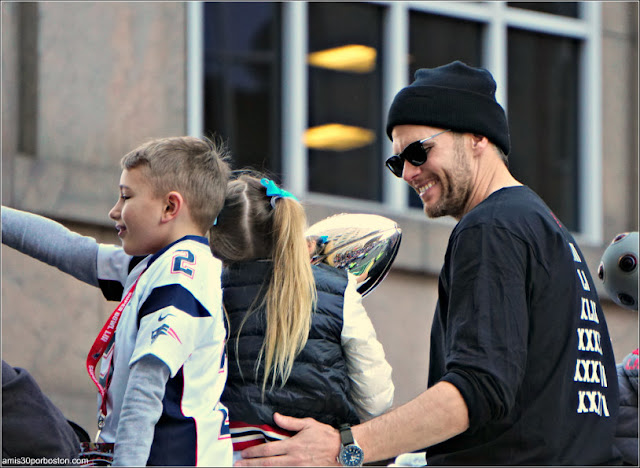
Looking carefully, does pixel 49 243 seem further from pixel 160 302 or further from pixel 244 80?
pixel 244 80

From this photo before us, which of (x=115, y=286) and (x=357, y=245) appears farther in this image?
(x=357, y=245)

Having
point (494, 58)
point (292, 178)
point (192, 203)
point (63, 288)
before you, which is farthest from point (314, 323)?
point (494, 58)

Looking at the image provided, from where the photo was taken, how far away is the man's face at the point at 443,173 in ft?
13.8

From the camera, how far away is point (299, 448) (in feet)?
12.7

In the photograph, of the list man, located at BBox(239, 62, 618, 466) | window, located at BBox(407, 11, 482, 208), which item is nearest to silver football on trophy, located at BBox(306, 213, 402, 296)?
man, located at BBox(239, 62, 618, 466)

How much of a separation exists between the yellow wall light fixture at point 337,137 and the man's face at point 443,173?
5331mm

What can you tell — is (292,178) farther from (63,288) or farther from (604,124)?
(604,124)

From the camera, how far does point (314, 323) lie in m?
4.13

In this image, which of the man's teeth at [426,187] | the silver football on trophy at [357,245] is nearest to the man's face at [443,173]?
the man's teeth at [426,187]

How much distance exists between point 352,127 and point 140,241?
6023mm

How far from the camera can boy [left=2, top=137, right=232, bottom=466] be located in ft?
11.8

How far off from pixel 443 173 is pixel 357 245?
21.4 inches

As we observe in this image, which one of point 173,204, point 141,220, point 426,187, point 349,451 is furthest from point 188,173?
point 349,451

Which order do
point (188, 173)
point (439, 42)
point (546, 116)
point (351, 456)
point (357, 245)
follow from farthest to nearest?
point (546, 116), point (439, 42), point (357, 245), point (188, 173), point (351, 456)
